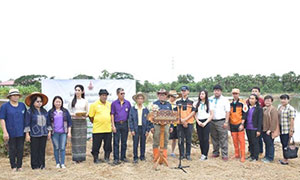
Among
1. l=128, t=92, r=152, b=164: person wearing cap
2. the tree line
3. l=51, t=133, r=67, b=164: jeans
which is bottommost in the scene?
l=51, t=133, r=67, b=164: jeans

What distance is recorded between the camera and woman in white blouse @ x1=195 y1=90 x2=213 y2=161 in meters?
5.16

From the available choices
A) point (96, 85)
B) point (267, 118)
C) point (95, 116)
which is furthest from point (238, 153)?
point (96, 85)

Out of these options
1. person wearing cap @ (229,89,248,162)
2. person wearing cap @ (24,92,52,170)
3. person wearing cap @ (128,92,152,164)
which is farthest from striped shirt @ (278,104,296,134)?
person wearing cap @ (24,92,52,170)

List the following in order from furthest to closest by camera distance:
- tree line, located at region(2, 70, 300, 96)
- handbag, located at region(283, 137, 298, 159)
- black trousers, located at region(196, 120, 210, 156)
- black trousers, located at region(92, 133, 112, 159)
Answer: tree line, located at region(2, 70, 300, 96) → black trousers, located at region(196, 120, 210, 156) → black trousers, located at region(92, 133, 112, 159) → handbag, located at region(283, 137, 298, 159)

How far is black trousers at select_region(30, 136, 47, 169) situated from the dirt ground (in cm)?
13

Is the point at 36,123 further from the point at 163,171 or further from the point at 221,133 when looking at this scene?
the point at 221,133

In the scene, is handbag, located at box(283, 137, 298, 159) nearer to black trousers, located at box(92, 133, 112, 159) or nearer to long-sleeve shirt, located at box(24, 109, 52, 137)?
black trousers, located at box(92, 133, 112, 159)

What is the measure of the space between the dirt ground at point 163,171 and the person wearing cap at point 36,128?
23cm

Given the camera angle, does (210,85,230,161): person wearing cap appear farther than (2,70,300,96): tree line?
No

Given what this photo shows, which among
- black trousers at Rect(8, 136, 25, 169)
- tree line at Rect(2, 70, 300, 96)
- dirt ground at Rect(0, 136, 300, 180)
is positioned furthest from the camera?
tree line at Rect(2, 70, 300, 96)

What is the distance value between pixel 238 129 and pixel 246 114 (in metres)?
0.32

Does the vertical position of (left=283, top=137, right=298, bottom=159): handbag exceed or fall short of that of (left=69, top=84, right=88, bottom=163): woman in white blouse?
it falls short

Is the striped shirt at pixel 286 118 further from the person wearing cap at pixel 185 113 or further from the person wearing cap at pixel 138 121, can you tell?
the person wearing cap at pixel 138 121

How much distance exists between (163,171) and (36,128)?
2.21 metres
